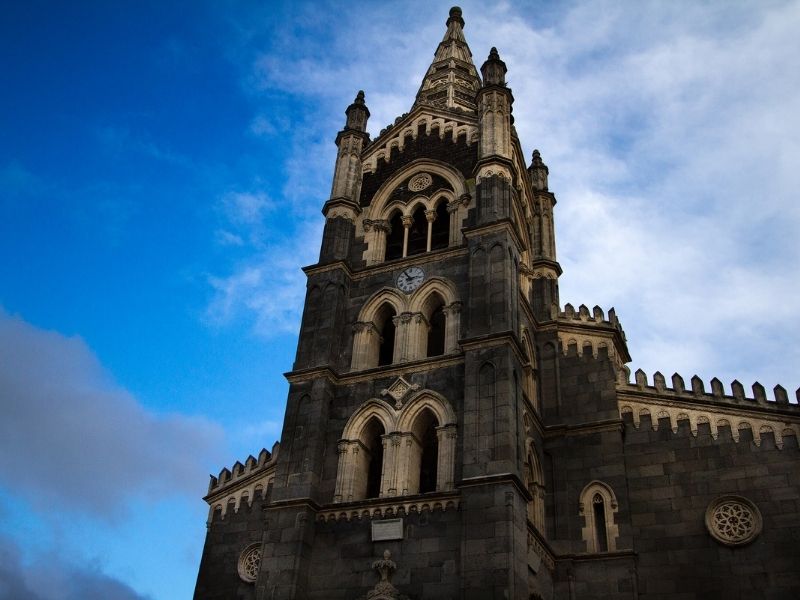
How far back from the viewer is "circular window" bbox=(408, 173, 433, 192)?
32.2 metres

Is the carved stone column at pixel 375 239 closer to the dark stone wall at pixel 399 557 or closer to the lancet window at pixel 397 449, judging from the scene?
the lancet window at pixel 397 449

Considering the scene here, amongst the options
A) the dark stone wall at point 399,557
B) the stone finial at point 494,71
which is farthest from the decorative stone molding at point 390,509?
the stone finial at point 494,71

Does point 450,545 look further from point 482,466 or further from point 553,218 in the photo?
point 553,218

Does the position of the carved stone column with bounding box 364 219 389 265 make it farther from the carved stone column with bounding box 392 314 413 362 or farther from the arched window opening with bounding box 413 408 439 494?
the arched window opening with bounding box 413 408 439 494

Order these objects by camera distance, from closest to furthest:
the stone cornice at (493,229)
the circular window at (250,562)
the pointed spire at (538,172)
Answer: the circular window at (250,562) < the stone cornice at (493,229) < the pointed spire at (538,172)

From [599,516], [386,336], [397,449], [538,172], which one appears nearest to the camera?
[397,449]

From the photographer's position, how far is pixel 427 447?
26000 mm

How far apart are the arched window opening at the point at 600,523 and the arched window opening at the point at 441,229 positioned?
32.7ft

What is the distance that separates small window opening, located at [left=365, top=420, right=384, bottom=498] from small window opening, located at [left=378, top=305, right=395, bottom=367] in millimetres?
2852

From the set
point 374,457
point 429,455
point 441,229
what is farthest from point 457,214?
point 374,457

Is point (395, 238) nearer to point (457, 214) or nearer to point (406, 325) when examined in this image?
point (457, 214)

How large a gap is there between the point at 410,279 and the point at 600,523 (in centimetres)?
997

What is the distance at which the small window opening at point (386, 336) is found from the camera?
28.9m

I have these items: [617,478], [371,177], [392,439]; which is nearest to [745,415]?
[617,478]
